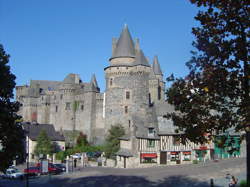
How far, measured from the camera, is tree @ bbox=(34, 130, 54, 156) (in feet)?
148

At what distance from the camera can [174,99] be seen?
361 inches

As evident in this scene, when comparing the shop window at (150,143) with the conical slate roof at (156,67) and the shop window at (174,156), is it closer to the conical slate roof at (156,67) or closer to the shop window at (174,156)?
the shop window at (174,156)

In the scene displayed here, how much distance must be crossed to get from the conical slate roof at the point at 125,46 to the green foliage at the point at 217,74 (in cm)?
3417

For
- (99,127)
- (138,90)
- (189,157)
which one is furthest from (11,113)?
(99,127)

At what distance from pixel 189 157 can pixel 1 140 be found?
22.4 m

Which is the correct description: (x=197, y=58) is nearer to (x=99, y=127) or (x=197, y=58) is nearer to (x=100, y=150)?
(x=100, y=150)

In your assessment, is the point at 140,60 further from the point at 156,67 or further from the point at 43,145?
the point at 156,67

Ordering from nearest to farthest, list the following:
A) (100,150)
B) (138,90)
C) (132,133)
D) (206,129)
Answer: (206,129)
(132,133)
(138,90)
(100,150)

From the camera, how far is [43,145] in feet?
148

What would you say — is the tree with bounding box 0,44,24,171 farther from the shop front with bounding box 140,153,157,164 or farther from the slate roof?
the slate roof

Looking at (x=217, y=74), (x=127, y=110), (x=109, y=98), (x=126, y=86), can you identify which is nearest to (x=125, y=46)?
(x=126, y=86)

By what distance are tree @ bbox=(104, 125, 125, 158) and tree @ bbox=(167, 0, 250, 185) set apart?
92.5 ft

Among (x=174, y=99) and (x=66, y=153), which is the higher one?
(x=174, y=99)

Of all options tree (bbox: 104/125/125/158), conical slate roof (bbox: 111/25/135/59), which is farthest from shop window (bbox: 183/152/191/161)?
conical slate roof (bbox: 111/25/135/59)
